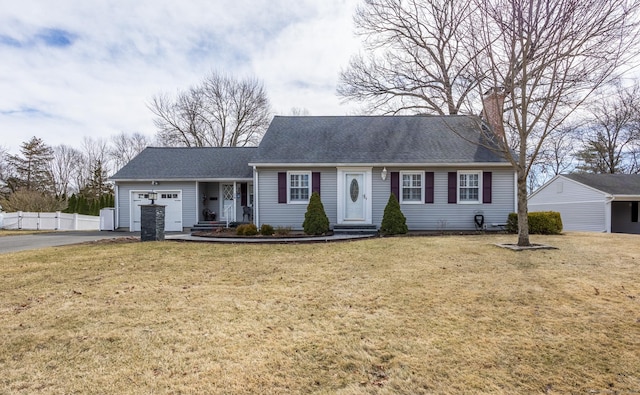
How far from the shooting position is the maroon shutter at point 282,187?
43.7 ft

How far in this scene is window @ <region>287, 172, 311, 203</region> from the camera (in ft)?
44.0

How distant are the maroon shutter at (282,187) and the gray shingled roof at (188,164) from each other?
242cm

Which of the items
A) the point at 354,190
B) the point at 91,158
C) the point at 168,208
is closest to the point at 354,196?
the point at 354,190

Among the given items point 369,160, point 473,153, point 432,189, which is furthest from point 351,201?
point 473,153

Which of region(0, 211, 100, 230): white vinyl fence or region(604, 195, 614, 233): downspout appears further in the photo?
region(0, 211, 100, 230): white vinyl fence

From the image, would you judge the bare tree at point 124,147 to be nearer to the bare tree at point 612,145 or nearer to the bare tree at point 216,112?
the bare tree at point 216,112

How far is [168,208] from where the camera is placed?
15336 millimetres

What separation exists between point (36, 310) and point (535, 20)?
1120 centimetres

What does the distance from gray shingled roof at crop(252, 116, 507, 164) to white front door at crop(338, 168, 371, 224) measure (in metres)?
0.54

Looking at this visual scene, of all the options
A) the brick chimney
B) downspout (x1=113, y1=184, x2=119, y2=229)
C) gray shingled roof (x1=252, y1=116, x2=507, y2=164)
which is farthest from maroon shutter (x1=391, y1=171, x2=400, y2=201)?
downspout (x1=113, y1=184, x2=119, y2=229)

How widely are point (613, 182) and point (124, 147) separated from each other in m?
45.1

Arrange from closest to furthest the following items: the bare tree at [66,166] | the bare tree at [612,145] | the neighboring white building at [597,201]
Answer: the neighboring white building at [597,201], the bare tree at [612,145], the bare tree at [66,166]

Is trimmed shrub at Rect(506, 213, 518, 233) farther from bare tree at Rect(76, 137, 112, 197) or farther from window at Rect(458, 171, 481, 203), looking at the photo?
bare tree at Rect(76, 137, 112, 197)

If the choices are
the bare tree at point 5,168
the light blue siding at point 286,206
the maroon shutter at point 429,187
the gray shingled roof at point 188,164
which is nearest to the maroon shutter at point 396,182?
the maroon shutter at point 429,187
